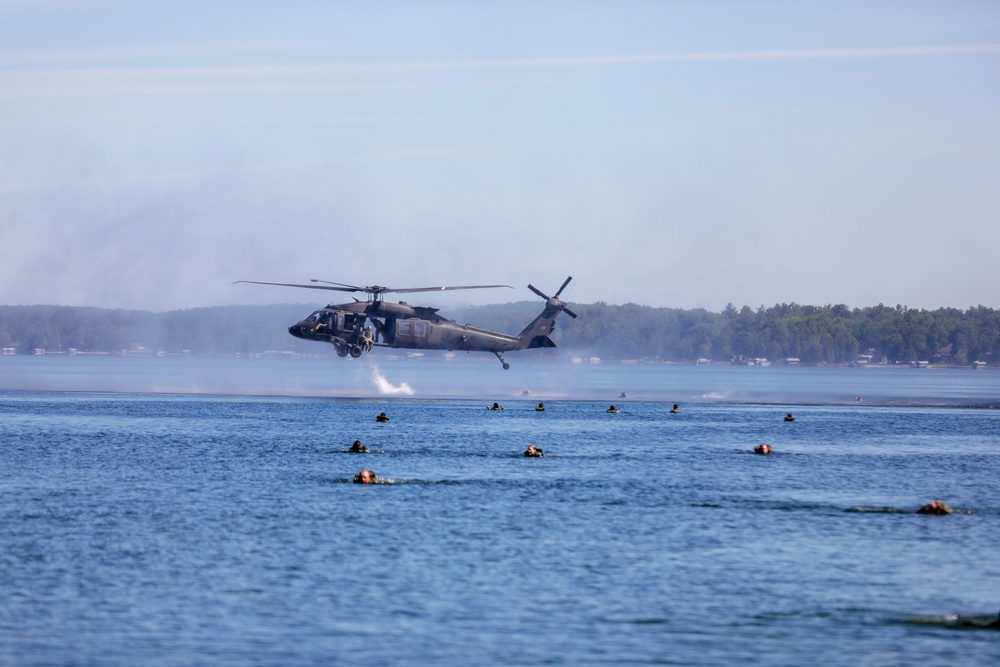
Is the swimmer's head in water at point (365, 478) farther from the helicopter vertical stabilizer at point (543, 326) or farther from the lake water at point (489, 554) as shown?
the helicopter vertical stabilizer at point (543, 326)

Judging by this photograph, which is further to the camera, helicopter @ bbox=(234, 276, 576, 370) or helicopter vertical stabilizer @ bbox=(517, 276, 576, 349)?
helicopter vertical stabilizer @ bbox=(517, 276, 576, 349)

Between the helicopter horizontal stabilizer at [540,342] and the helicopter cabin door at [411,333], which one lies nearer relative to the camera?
the helicopter cabin door at [411,333]

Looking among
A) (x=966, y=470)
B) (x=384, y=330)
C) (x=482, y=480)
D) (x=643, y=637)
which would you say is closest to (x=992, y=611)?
(x=643, y=637)

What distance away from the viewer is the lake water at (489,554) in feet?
77.2

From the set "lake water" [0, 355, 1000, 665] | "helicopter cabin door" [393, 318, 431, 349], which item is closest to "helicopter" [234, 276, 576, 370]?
"helicopter cabin door" [393, 318, 431, 349]

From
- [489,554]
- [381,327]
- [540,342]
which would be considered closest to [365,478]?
[489,554]

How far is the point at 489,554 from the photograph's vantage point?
3312cm

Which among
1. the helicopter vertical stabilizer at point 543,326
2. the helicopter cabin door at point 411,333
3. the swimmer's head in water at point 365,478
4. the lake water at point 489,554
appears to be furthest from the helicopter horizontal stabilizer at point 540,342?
the swimmer's head in water at point 365,478

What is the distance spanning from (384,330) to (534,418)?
13.7 m

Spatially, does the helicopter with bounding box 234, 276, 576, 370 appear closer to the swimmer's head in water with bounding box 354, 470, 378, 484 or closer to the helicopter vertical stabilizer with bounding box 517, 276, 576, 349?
the helicopter vertical stabilizer with bounding box 517, 276, 576, 349

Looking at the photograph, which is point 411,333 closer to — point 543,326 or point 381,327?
point 381,327

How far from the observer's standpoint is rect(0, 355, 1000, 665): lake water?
77.2 ft

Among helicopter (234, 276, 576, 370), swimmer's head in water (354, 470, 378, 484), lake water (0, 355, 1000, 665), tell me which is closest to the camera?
lake water (0, 355, 1000, 665)

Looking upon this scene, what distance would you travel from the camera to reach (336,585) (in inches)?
1126
